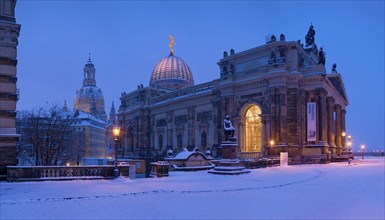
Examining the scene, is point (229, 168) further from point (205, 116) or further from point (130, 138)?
point (130, 138)

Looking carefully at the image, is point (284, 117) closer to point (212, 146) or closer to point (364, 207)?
point (212, 146)

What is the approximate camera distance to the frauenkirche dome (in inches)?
3145

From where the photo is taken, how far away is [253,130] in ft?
163

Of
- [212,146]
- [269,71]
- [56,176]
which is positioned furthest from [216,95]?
[56,176]

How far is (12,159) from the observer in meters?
18.6

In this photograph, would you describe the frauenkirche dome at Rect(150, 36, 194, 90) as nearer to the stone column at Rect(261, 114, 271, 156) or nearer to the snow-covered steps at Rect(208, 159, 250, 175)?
the stone column at Rect(261, 114, 271, 156)

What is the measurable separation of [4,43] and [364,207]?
19065mm

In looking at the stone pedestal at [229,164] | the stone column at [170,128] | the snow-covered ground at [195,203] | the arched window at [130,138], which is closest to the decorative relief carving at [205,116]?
the stone column at [170,128]

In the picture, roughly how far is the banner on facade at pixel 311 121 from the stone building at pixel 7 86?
3235 cm

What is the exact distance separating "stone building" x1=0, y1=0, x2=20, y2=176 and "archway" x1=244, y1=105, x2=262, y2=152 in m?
34.0

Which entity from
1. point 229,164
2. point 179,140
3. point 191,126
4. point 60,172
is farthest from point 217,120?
point 60,172

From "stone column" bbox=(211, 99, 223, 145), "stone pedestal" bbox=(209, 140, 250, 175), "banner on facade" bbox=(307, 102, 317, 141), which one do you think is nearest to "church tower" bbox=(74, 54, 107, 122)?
"stone column" bbox=(211, 99, 223, 145)

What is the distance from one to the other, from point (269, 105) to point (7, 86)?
30.6m

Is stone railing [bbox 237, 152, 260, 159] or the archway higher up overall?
the archway
